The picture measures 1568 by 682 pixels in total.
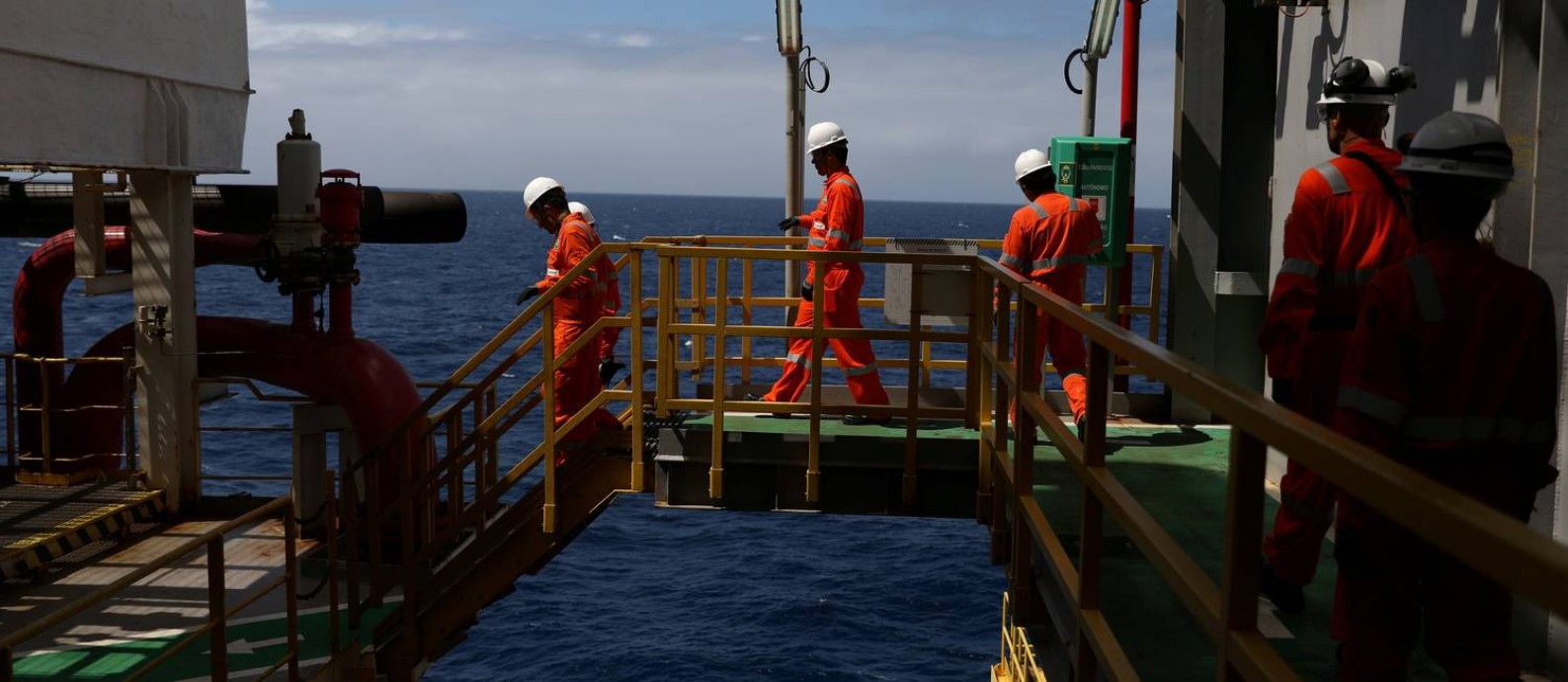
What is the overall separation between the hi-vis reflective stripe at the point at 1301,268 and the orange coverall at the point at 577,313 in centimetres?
572

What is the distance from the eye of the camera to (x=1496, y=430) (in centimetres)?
334

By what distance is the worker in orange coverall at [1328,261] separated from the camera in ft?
14.7

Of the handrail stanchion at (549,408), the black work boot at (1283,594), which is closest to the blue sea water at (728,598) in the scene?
the handrail stanchion at (549,408)

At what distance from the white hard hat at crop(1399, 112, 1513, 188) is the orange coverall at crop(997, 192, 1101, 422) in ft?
15.2

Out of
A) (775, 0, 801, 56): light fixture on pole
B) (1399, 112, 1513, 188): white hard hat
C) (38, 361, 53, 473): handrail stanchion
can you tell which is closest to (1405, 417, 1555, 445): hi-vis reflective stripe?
(1399, 112, 1513, 188): white hard hat

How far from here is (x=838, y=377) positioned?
20094 millimetres

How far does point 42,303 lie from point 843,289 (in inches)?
273

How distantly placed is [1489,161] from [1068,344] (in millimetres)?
4708

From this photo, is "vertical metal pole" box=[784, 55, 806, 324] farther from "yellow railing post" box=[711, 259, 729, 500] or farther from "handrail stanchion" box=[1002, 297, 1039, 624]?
"handrail stanchion" box=[1002, 297, 1039, 624]

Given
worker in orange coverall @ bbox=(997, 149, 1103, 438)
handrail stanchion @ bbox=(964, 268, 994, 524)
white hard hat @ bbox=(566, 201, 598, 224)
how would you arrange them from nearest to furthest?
handrail stanchion @ bbox=(964, 268, 994, 524)
worker in orange coverall @ bbox=(997, 149, 1103, 438)
white hard hat @ bbox=(566, 201, 598, 224)

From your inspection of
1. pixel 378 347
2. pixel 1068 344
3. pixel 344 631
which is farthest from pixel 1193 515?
pixel 378 347

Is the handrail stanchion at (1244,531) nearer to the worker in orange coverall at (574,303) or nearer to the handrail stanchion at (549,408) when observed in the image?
the handrail stanchion at (549,408)

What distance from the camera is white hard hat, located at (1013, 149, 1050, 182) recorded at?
27.7 ft

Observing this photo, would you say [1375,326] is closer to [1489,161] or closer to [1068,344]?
[1489,161]
